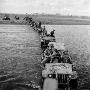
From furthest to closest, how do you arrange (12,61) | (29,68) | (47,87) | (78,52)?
(78,52), (12,61), (29,68), (47,87)

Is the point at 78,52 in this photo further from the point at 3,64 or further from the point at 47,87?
the point at 47,87

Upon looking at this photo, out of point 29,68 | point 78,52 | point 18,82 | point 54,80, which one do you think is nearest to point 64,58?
point 29,68

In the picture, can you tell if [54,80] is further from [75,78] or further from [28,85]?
[28,85]

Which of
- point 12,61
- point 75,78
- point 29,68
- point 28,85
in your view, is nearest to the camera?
point 75,78

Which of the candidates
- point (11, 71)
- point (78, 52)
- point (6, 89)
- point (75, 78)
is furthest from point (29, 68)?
point (78, 52)

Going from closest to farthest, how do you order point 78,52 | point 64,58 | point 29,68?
point 64,58, point 29,68, point 78,52

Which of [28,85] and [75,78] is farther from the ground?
[75,78]

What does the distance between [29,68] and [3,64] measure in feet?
11.6

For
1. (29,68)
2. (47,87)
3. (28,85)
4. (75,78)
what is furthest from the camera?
(29,68)

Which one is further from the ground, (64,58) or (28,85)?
(64,58)

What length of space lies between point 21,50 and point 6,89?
1714 centimetres

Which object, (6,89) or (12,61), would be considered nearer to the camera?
(6,89)

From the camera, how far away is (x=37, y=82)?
66.3ft

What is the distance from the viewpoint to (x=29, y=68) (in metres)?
24.8
